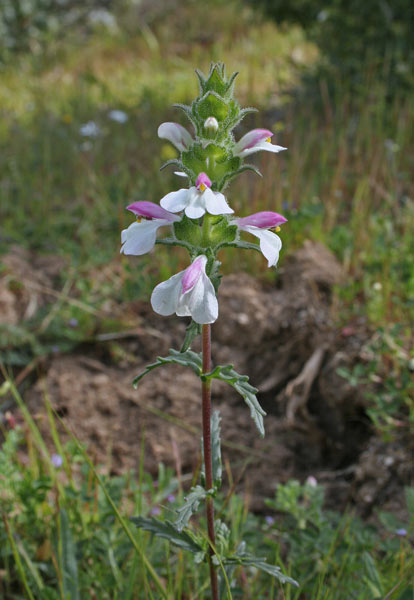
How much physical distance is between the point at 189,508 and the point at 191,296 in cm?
45

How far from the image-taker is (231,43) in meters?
7.55

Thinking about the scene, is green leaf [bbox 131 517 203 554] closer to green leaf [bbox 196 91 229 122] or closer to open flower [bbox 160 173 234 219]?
open flower [bbox 160 173 234 219]

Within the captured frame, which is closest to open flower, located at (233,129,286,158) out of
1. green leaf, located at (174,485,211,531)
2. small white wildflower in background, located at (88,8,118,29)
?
green leaf, located at (174,485,211,531)

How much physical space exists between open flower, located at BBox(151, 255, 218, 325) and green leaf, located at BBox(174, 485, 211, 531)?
399 millimetres

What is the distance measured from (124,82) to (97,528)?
539 centimetres

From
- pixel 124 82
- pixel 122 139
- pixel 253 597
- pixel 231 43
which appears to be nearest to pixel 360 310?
pixel 253 597

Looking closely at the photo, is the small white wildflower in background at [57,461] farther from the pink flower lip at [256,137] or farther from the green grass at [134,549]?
the pink flower lip at [256,137]

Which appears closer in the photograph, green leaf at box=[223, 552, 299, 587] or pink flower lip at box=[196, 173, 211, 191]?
pink flower lip at box=[196, 173, 211, 191]

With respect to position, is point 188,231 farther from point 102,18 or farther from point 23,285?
point 102,18

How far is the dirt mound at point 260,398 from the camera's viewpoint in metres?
2.20

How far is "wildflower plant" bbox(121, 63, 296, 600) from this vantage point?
3.44 ft

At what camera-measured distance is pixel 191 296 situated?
3.47ft

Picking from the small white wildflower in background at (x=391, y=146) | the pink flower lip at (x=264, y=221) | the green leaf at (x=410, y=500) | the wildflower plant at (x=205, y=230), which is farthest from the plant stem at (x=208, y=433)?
the small white wildflower in background at (x=391, y=146)

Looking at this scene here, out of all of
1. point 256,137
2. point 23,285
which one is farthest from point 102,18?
point 256,137
